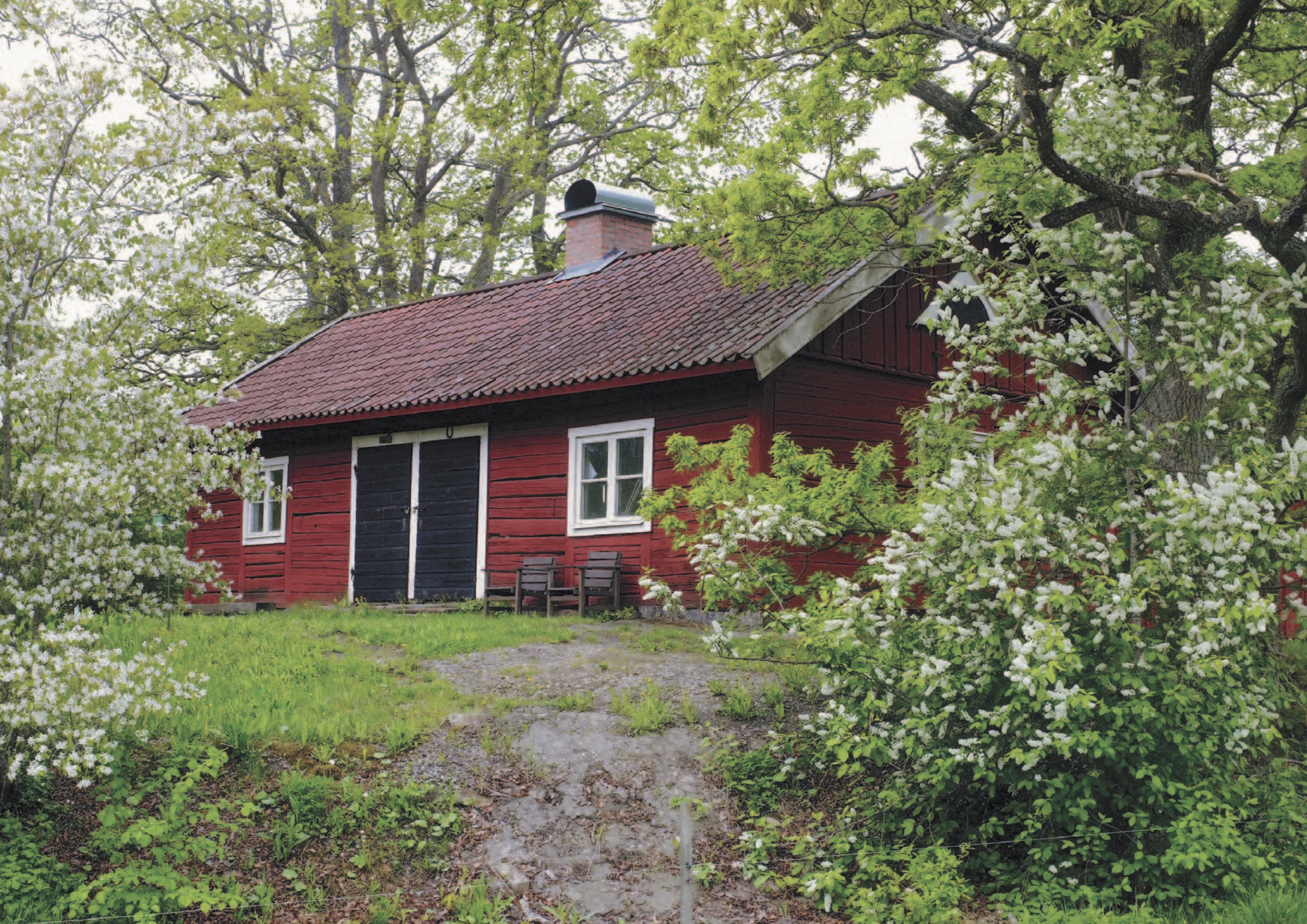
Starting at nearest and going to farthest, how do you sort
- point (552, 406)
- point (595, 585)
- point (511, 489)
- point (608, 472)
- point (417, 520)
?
point (595, 585), point (608, 472), point (552, 406), point (511, 489), point (417, 520)

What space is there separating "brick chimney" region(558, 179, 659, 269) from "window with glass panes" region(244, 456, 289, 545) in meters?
5.56

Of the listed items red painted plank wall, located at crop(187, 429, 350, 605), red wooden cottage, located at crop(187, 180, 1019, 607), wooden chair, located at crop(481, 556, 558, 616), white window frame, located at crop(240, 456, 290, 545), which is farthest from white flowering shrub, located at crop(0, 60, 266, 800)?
white window frame, located at crop(240, 456, 290, 545)

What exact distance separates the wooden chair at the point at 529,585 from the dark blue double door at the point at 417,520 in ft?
3.53

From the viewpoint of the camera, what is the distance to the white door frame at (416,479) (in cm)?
1598

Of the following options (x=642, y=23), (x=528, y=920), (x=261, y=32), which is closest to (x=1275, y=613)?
(x=528, y=920)

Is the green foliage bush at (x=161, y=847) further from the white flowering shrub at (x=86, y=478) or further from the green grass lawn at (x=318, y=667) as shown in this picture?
the white flowering shrub at (x=86, y=478)

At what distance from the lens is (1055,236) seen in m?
8.01

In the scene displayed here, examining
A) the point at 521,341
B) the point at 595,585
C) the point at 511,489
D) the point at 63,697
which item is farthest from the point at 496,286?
the point at 63,697

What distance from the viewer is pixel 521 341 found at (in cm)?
1691

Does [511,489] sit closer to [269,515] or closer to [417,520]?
[417,520]

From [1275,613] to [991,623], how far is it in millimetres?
1425

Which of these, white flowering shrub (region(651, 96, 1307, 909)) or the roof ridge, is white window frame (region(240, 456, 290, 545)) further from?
white flowering shrub (region(651, 96, 1307, 909))

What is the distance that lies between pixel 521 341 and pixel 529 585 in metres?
3.85

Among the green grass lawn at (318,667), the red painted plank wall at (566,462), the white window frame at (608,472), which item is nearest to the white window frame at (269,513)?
the red painted plank wall at (566,462)
